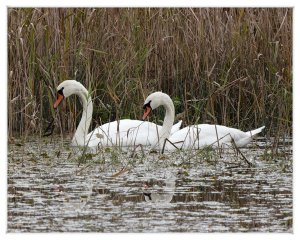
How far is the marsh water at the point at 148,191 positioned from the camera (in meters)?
6.17

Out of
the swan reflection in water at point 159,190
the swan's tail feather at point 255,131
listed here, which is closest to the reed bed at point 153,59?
the swan's tail feather at point 255,131

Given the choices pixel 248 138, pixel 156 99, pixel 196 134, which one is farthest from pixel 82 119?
pixel 248 138

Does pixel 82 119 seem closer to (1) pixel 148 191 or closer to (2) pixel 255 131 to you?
(2) pixel 255 131

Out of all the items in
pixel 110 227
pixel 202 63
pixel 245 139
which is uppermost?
pixel 202 63

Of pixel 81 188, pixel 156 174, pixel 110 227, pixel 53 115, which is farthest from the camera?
pixel 53 115

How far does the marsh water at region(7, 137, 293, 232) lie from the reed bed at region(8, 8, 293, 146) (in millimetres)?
1009

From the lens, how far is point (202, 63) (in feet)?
35.0

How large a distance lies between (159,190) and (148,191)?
0.09 metres

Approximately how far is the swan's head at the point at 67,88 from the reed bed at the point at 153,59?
0.11 meters

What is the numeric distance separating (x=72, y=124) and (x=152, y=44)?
1.30 m

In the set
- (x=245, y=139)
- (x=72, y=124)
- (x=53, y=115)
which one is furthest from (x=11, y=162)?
(x=245, y=139)

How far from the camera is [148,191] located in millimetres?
7188

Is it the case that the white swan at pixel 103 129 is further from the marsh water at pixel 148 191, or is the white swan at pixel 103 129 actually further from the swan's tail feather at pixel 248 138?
the swan's tail feather at pixel 248 138

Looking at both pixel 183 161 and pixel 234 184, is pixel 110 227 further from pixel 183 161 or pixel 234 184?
pixel 183 161
